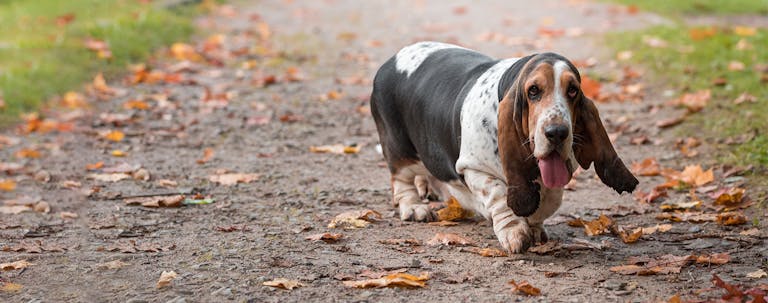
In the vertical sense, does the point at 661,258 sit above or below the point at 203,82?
above

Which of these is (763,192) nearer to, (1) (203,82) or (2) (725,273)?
(2) (725,273)

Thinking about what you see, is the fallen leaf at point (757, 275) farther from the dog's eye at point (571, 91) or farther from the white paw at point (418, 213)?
the white paw at point (418, 213)

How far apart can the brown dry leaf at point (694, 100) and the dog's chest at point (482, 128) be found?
3.43m

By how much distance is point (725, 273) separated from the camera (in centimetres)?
448

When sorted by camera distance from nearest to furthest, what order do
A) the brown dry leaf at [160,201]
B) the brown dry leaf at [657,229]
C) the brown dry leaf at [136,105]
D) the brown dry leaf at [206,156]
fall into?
the brown dry leaf at [657,229]
the brown dry leaf at [160,201]
the brown dry leaf at [206,156]
the brown dry leaf at [136,105]

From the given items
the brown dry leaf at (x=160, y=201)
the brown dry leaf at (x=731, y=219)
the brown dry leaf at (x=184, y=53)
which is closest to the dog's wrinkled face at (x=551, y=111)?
the brown dry leaf at (x=731, y=219)

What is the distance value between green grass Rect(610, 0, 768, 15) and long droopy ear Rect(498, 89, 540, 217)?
29.3 ft

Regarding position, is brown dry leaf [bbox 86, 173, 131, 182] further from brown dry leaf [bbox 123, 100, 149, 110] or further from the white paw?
brown dry leaf [bbox 123, 100, 149, 110]

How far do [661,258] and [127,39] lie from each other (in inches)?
324

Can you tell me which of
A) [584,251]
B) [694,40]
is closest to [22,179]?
[584,251]

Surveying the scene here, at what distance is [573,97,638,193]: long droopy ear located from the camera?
4.56 m

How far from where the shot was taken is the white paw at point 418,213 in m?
5.60

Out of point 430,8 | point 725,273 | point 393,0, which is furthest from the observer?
point 393,0

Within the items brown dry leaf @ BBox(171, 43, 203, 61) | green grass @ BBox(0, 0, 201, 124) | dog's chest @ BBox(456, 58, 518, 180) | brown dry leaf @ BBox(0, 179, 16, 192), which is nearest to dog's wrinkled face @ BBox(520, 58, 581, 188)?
dog's chest @ BBox(456, 58, 518, 180)
